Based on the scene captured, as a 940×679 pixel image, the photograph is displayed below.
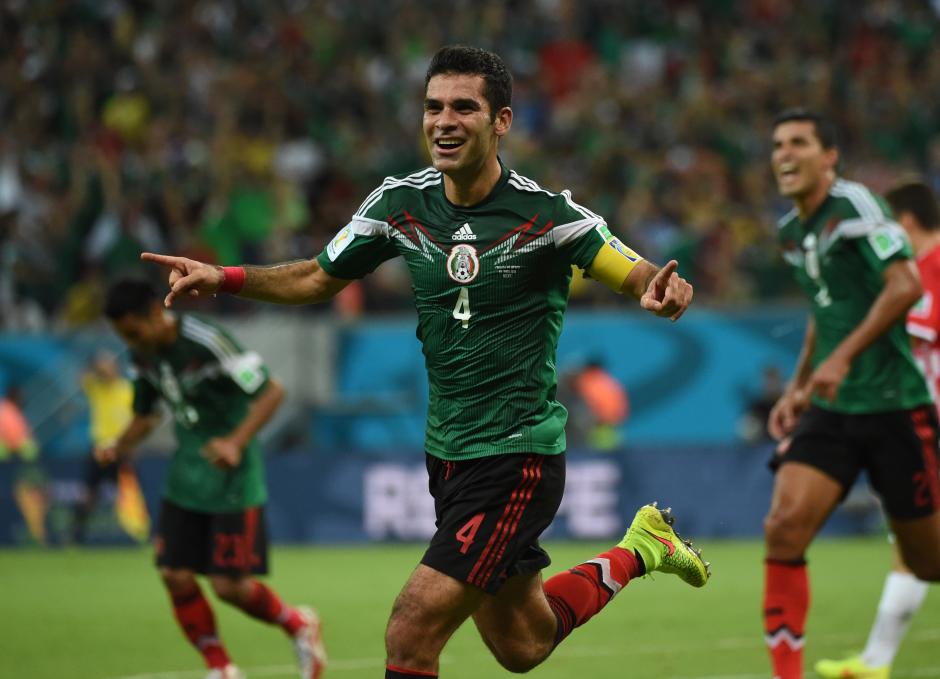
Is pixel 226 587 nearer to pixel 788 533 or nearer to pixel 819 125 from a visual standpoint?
pixel 788 533

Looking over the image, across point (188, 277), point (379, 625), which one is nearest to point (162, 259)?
point (188, 277)

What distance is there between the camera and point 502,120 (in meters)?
5.77

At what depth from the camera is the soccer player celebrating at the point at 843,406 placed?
712 cm

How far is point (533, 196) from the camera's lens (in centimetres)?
573

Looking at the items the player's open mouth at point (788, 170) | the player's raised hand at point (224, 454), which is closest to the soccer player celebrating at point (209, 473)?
the player's raised hand at point (224, 454)

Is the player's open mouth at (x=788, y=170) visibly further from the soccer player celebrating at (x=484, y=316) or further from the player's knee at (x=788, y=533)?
the soccer player celebrating at (x=484, y=316)

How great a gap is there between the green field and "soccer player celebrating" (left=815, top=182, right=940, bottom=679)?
1.39 feet

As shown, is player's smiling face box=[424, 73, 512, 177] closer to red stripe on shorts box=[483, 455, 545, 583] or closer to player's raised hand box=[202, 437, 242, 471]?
red stripe on shorts box=[483, 455, 545, 583]

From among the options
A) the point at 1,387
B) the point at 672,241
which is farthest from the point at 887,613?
the point at 1,387

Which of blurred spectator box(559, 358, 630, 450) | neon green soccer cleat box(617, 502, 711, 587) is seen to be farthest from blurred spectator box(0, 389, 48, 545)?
neon green soccer cleat box(617, 502, 711, 587)

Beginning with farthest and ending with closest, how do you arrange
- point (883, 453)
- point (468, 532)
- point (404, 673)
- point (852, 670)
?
point (852, 670), point (883, 453), point (468, 532), point (404, 673)

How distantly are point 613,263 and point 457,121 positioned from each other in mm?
774

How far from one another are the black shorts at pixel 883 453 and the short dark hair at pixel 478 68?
2690 mm

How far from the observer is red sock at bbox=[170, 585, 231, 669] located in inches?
327
